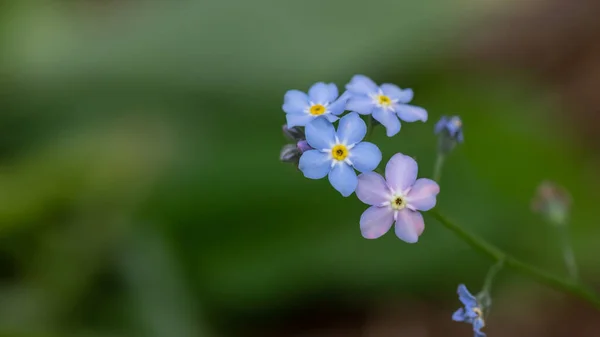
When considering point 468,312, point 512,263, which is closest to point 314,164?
point 468,312

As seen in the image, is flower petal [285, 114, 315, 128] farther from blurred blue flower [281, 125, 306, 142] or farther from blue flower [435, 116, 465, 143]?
blue flower [435, 116, 465, 143]

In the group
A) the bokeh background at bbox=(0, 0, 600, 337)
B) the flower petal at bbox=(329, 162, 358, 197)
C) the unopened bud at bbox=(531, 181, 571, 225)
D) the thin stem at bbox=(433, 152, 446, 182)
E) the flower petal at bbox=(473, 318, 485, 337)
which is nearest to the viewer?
the flower petal at bbox=(329, 162, 358, 197)

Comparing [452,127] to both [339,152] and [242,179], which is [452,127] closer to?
[339,152]

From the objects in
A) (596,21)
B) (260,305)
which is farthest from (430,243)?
(596,21)

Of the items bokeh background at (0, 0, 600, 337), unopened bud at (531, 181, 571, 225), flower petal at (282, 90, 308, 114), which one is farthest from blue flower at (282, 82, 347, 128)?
bokeh background at (0, 0, 600, 337)

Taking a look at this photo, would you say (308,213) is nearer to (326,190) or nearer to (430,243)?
(326,190)

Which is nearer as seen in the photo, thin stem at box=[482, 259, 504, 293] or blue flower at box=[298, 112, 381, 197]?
blue flower at box=[298, 112, 381, 197]
